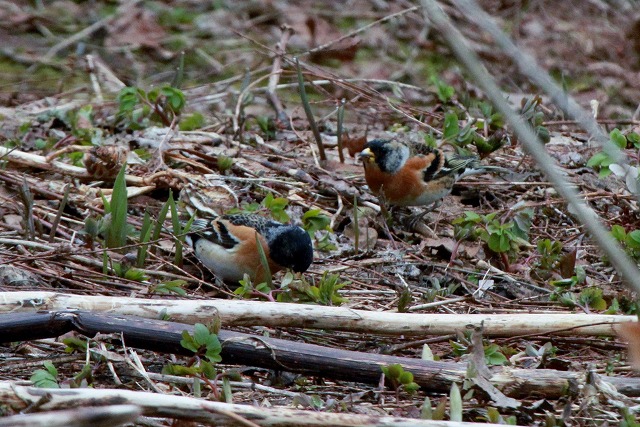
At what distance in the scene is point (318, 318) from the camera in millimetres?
3096

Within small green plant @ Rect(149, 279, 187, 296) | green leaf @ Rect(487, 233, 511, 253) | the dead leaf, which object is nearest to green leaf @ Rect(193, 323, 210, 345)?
small green plant @ Rect(149, 279, 187, 296)

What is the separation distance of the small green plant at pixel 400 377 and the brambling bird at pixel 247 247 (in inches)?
55.4

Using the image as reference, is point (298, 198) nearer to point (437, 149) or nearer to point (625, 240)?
point (437, 149)

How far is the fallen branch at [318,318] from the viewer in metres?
3.03

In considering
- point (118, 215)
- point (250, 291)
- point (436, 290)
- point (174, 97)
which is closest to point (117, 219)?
point (118, 215)

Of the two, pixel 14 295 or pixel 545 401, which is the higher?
pixel 14 295

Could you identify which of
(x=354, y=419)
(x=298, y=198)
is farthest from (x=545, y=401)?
(x=298, y=198)

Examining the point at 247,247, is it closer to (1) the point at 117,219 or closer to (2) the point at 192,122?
(1) the point at 117,219

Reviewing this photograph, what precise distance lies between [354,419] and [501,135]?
3.11 m

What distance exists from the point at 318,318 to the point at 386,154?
2202 millimetres

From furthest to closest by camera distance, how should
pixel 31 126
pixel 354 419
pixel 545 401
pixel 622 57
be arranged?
pixel 622 57 → pixel 31 126 → pixel 545 401 → pixel 354 419

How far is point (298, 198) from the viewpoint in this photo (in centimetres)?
504

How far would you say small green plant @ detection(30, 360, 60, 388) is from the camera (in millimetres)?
2672

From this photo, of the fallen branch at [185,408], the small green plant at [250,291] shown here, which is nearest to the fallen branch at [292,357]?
the fallen branch at [185,408]
